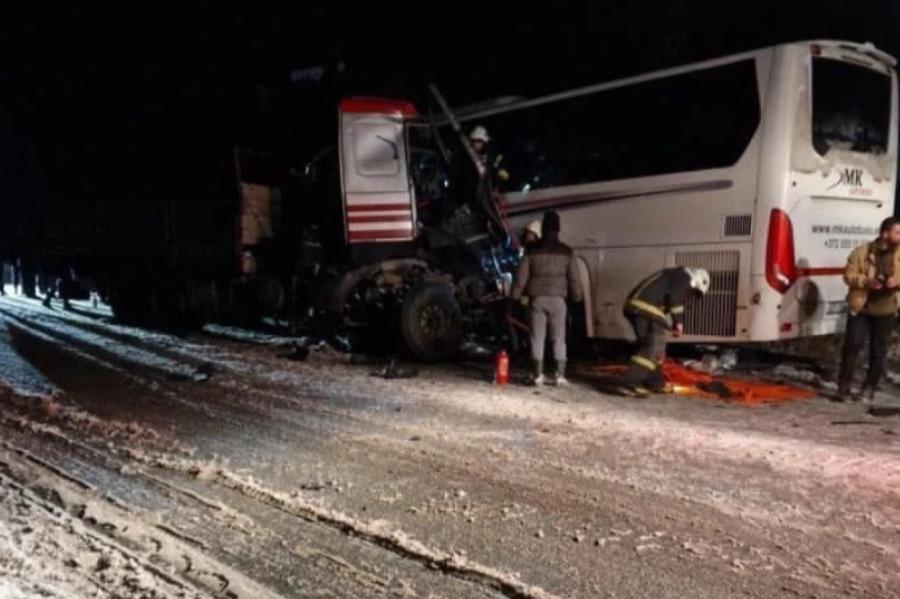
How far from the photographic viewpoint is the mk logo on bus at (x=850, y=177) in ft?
26.2

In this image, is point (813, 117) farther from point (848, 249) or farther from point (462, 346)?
point (462, 346)

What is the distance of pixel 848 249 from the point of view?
8328mm

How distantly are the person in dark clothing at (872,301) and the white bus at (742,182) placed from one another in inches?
23.3

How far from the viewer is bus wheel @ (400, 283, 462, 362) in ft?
32.4

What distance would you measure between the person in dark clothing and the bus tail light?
536mm

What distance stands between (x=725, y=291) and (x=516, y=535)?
15.4 ft

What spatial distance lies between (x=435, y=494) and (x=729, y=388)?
4.14 meters

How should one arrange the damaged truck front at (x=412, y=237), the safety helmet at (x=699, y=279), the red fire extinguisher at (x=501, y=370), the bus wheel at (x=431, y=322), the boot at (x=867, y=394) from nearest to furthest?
the boot at (x=867, y=394) → the safety helmet at (x=699, y=279) → the red fire extinguisher at (x=501, y=370) → the bus wheel at (x=431, y=322) → the damaged truck front at (x=412, y=237)

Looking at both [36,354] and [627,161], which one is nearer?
[627,161]

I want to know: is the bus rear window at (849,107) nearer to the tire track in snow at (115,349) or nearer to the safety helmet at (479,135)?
the safety helmet at (479,135)

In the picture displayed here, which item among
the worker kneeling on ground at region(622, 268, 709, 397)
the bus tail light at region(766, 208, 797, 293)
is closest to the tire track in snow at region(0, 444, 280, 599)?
the worker kneeling on ground at region(622, 268, 709, 397)

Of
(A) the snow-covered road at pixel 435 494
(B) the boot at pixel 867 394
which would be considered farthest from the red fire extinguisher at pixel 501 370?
(B) the boot at pixel 867 394

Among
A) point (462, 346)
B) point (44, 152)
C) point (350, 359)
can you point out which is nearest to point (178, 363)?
point (350, 359)

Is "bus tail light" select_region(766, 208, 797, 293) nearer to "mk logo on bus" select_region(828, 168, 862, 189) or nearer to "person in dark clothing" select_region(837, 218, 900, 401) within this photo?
"person in dark clothing" select_region(837, 218, 900, 401)
